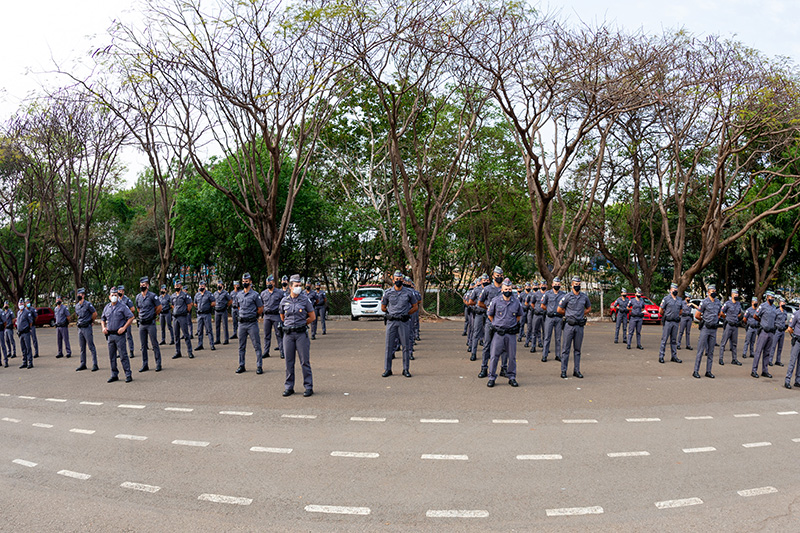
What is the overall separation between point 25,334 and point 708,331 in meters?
17.4

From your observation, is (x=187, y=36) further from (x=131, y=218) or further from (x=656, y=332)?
(x=131, y=218)

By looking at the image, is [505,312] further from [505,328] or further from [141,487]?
[141,487]

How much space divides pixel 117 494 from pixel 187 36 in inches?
710

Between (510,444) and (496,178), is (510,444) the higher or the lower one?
the lower one

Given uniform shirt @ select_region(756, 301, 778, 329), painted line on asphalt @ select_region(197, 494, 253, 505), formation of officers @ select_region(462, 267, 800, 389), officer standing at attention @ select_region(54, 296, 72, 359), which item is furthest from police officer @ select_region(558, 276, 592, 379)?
officer standing at attention @ select_region(54, 296, 72, 359)

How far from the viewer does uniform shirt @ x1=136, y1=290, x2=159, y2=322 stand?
551 inches

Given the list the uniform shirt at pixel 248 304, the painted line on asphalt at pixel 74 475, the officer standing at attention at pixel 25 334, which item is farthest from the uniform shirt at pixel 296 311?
the officer standing at attention at pixel 25 334

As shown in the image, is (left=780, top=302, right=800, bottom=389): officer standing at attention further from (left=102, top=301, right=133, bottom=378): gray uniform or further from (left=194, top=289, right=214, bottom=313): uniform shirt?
(left=194, top=289, right=214, bottom=313): uniform shirt

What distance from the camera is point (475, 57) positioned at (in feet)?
67.5

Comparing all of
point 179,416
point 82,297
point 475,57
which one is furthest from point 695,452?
point 475,57

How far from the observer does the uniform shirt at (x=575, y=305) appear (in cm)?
1230

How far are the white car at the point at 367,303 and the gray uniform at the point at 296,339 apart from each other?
17.1 m

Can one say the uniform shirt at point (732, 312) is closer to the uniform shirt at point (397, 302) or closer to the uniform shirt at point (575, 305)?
the uniform shirt at point (575, 305)

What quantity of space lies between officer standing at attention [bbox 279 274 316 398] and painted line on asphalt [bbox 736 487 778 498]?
→ 6.76m
